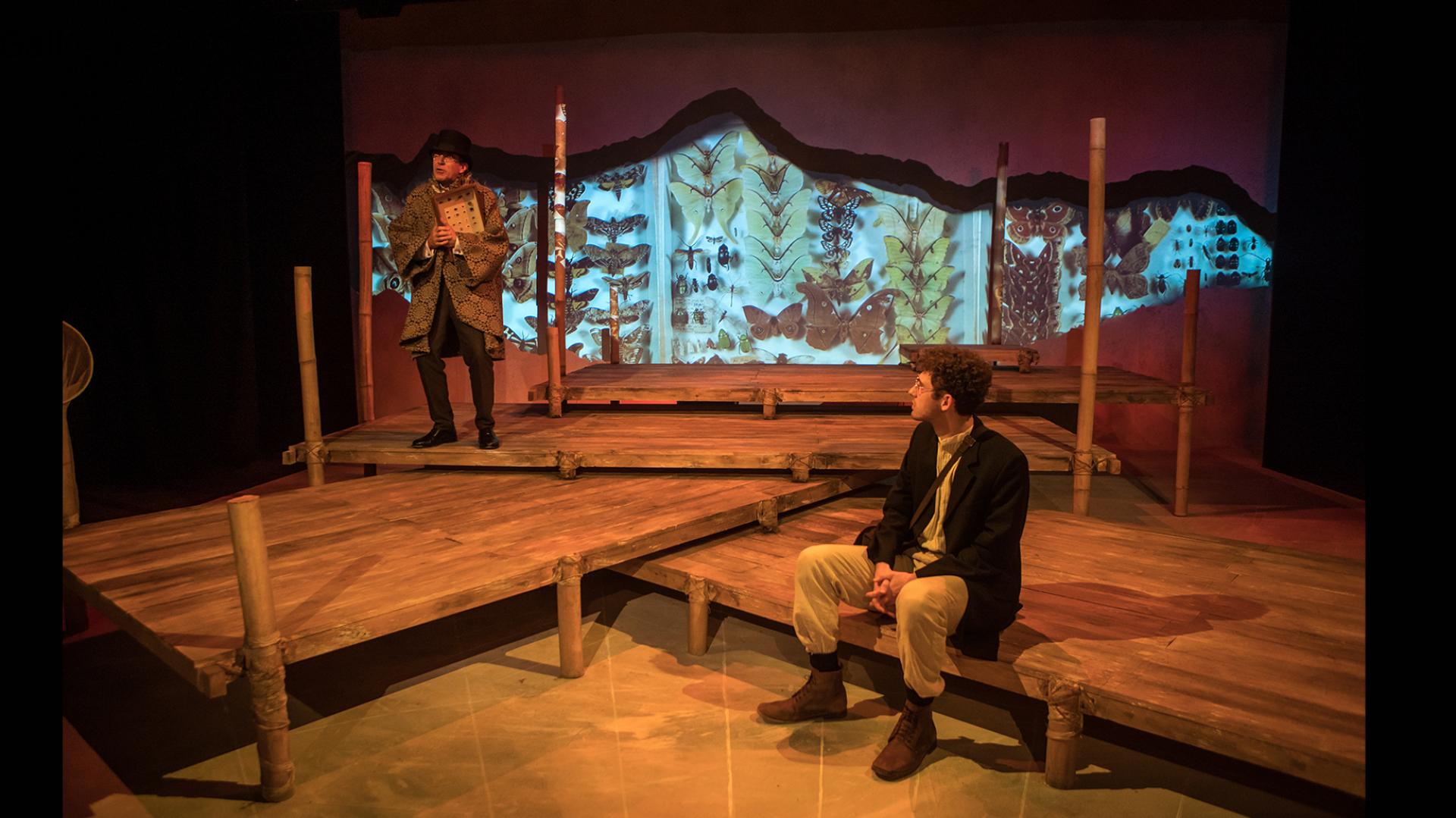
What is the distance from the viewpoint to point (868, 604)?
320 centimetres

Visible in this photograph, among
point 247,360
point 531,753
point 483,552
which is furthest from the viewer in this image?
point 247,360

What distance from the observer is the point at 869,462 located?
4.77m

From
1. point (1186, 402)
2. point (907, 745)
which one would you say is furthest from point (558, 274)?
point (1186, 402)

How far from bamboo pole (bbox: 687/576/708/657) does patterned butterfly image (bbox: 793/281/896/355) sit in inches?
192

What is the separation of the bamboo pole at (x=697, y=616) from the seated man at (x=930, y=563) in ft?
2.05

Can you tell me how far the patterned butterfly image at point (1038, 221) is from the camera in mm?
8109

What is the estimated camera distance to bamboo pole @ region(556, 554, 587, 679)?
142 inches

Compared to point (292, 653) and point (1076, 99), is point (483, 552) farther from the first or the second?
point (1076, 99)

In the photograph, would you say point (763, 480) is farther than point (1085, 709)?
Yes

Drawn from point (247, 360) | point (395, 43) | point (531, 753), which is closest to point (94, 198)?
point (247, 360)

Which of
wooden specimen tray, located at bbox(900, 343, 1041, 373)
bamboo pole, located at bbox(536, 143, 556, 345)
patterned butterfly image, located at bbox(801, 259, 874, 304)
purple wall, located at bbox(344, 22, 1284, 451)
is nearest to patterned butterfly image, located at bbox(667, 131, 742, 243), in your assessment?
purple wall, located at bbox(344, 22, 1284, 451)

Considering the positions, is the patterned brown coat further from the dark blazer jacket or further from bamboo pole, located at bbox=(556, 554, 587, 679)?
the dark blazer jacket

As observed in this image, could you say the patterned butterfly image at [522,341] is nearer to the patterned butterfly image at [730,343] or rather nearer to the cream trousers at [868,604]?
the patterned butterfly image at [730,343]

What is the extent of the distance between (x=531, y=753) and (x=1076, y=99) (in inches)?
288
